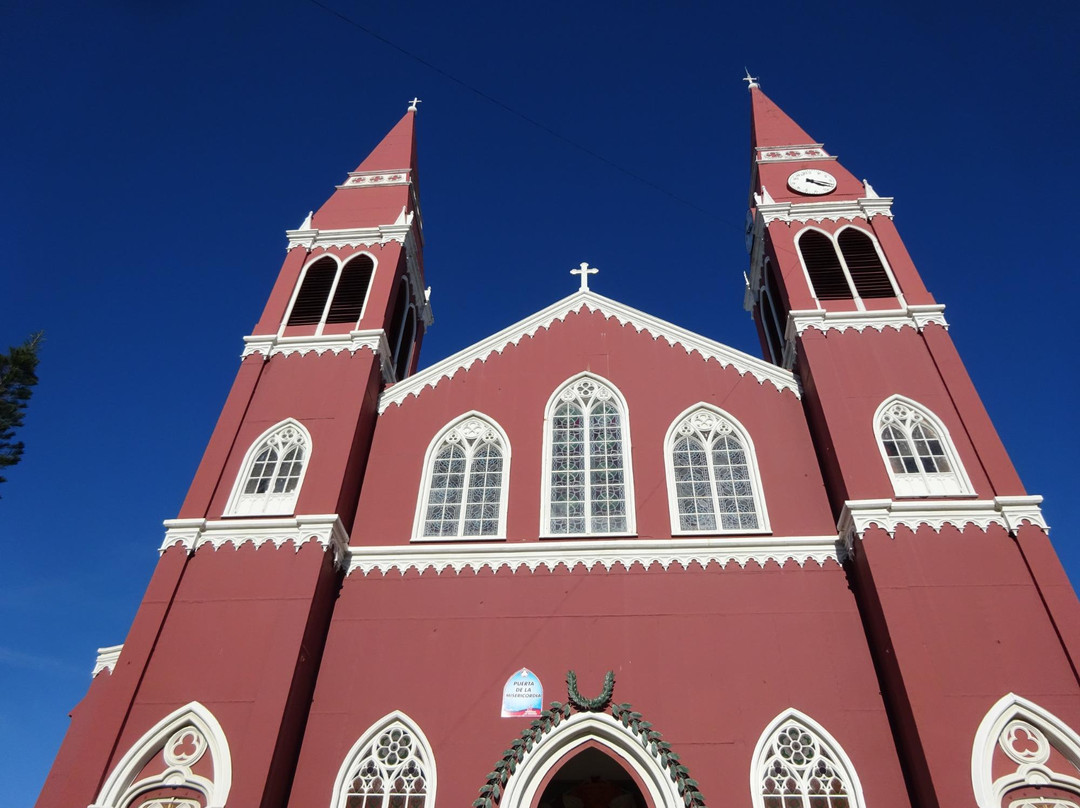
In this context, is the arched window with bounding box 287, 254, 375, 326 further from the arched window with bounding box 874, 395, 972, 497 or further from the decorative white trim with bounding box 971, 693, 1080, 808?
the decorative white trim with bounding box 971, 693, 1080, 808

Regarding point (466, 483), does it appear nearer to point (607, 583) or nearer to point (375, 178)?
point (607, 583)

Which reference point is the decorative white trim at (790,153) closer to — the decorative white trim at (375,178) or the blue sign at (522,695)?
the decorative white trim at (375,178)

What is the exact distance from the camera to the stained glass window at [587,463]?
46.6ft

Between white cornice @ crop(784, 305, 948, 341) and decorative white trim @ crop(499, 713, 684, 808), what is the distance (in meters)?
8.64

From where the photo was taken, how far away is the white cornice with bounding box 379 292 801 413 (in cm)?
1631

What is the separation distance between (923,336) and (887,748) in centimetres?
799

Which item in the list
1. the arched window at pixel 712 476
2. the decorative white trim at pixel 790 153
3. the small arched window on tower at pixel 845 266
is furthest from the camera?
the decorative white trim at pixel 790 153

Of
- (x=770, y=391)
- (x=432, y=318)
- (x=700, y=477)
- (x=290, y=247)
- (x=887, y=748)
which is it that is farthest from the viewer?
(x=432, y=318)

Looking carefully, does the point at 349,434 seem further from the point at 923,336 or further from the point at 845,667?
the point at 923,336

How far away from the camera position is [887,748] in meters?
11.1

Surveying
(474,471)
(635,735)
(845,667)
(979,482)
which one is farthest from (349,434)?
(979,482)

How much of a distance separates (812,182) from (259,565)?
1538cm

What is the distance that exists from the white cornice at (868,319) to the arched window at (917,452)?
6.55ft

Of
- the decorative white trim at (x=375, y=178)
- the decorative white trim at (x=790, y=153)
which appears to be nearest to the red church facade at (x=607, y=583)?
the decorative white trim at (x=790, y=153)
